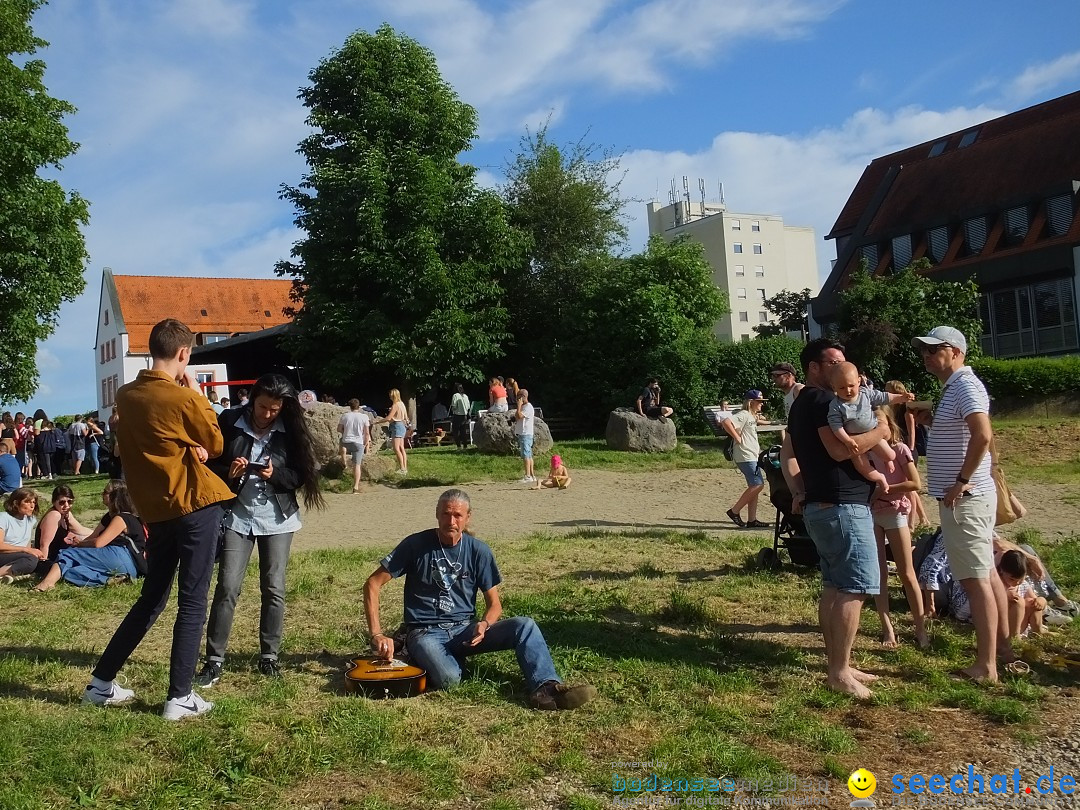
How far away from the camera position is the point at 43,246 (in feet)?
74.0

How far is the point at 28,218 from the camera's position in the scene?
2183cm

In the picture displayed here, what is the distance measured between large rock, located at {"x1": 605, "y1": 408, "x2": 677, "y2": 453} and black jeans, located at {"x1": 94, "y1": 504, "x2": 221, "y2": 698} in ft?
54.8

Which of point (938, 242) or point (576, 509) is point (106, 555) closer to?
point (576, 509)

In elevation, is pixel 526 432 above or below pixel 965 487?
above

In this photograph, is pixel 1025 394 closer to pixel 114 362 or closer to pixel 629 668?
pixel 629 668

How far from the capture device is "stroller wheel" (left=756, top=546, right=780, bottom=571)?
8.59 meters

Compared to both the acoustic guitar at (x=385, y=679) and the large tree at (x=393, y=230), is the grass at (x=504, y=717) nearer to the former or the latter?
the acoustic guitar at (x=385, y=679)

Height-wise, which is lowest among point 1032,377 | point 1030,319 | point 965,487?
point 965,487

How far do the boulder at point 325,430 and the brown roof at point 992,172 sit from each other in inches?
1102

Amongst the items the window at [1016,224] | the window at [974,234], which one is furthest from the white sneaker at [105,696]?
the window at [974,234]

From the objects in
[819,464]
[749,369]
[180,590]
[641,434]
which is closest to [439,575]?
[180,590]

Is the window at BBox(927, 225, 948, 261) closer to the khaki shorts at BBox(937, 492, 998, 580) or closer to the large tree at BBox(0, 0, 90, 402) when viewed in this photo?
the large tree at BBox(0, 0, 90, 402)

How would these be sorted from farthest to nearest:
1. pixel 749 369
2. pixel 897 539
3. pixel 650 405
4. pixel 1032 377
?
pixel 749 369
pixel 1032 377
pixel 650 405
pixel 897 539

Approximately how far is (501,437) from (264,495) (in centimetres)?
1456
